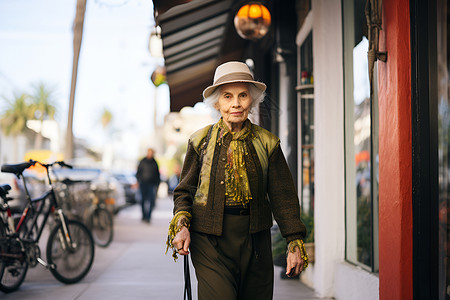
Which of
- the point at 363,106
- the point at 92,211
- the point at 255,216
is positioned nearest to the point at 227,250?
the point at 255,216

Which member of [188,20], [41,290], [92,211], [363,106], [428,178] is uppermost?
[188,20]

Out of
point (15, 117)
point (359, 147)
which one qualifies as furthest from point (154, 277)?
point (15, 117)

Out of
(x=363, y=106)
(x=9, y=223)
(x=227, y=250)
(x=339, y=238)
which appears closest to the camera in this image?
(x=227, y=250)

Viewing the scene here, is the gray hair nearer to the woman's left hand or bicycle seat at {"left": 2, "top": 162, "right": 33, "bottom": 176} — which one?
the woman's left hand

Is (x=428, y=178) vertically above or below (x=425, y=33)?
below

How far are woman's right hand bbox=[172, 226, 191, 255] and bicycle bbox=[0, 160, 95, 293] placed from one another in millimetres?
3345

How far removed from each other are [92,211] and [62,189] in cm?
91

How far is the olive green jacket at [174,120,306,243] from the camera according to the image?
2.88 metres

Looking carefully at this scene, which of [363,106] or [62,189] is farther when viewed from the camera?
[62,189]

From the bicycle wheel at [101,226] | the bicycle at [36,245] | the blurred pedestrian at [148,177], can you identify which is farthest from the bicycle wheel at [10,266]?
the blurred pedestrian at [148,177]

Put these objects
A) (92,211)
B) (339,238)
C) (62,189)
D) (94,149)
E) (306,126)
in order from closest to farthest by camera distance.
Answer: (339,238), (306,126), (62,189), (92,211), (94,149)

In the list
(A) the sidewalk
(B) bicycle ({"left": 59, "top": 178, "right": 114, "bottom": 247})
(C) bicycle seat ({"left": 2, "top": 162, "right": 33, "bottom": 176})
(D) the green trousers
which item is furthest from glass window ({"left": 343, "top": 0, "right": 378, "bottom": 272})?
(B) bicycle ({"left": 59, "top": 178, "right": 114, "bottom": 247})

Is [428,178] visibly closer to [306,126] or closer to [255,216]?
[255,216]

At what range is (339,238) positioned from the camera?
5.32 m
